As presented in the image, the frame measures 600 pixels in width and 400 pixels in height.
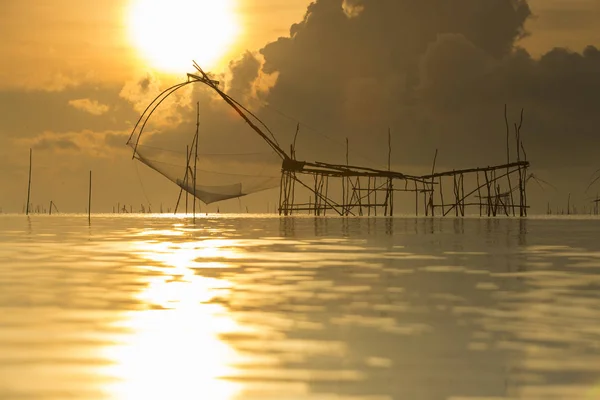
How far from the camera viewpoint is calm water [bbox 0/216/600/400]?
19.8ft

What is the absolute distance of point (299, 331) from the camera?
8.41 meters

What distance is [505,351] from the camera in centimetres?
730

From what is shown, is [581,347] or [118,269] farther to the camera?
[118,269]

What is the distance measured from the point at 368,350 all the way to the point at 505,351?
3.27 feet

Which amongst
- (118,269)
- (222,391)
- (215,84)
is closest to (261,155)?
(215,84)

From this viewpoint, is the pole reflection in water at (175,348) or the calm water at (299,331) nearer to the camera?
the pole reflection in water at (175,348)

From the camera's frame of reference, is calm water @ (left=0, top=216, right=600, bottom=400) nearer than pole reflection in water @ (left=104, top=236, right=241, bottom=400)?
No

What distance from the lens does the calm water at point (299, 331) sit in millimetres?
6031

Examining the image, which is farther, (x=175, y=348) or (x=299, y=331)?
(x=299, y=331)

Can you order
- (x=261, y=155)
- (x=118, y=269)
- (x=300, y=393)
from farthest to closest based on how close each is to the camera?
(x=261, y=155) → (x=118, y=269) → (x=300, y=393)

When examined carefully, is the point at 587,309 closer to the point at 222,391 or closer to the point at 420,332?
the point at 420,332

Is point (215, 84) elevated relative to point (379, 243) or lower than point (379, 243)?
elevated

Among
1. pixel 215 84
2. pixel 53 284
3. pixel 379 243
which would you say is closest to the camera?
pixel 53 284

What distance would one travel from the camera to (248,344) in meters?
7.64
